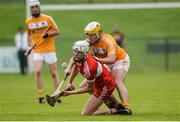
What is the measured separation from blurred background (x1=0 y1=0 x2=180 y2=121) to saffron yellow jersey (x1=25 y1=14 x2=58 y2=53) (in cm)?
131

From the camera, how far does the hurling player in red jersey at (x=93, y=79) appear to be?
45.8 ft

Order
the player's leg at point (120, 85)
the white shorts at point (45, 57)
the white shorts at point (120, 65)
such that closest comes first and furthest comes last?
1. the player's leg at point (120, 85)
2. the white shorts at point (120, 65)
3. the white shorts at point (45, 57)

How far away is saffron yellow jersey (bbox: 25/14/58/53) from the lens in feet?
62.4

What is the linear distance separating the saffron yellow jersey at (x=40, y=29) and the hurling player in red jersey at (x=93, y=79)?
4164mm

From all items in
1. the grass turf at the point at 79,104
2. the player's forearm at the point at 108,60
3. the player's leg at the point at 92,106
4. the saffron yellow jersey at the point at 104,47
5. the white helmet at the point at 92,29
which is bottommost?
the grass turf at the point at 79,104

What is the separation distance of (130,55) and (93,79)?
2372cm

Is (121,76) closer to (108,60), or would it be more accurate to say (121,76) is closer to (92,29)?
(108,60)

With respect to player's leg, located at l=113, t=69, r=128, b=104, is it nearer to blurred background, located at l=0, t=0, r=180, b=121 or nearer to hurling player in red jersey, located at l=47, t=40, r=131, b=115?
hurling player in red jersey, located at l=47, t=40, r=131, b=115

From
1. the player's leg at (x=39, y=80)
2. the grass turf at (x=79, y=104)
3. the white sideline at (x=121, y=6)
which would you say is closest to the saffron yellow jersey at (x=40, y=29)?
the player's leg at (x=39, y=80)

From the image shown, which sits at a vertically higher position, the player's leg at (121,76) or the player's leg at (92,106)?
the player's leg at (121,76)

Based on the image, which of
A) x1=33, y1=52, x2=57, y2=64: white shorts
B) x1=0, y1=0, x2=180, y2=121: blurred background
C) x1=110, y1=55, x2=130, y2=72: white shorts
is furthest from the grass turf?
x1=33, y1=52, x2=57, y2=64: white shorts

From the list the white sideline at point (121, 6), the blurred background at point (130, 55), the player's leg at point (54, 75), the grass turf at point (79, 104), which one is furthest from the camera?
the white sideline at point (121, 6)

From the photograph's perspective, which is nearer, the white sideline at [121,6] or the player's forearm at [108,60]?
the player's forearm at [108,60]

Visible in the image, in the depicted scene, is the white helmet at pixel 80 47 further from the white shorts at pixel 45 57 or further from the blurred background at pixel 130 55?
the white shorts at pixel 45 57
